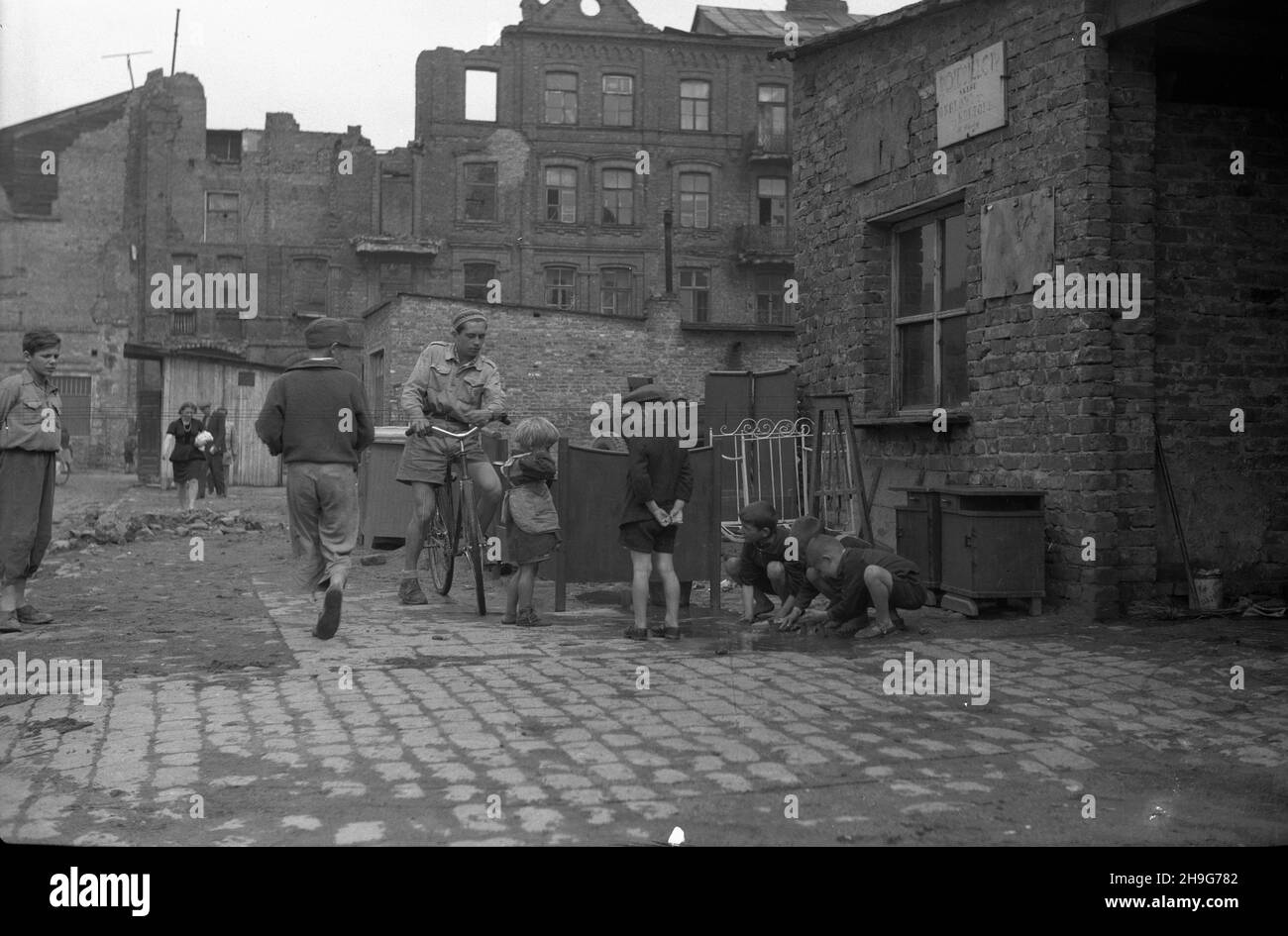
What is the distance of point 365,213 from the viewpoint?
50.3 m

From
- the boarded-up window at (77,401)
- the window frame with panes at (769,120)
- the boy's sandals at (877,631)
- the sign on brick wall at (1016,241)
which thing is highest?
the window frame with panes at (769,120)

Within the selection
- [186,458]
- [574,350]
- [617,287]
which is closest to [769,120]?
[617,287]

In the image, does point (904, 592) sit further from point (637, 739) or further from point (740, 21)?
point (740, 21)

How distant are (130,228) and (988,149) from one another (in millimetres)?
46196

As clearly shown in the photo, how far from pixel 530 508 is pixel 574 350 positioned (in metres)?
25.4

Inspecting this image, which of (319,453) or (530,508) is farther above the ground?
(319,453)

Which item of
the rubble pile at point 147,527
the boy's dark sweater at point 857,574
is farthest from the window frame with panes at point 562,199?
the boy's dark sweater at point 857,574

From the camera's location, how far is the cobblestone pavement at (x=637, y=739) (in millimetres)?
4258

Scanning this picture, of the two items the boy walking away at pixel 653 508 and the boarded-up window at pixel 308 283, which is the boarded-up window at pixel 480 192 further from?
the boy walking away at pixel 653 508

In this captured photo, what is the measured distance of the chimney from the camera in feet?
155

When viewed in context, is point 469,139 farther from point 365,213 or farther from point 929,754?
point 929,754

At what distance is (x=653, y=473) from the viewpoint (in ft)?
26.6

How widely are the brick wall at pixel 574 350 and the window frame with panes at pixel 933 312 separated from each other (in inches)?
822
